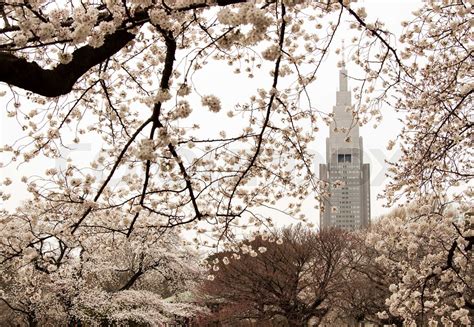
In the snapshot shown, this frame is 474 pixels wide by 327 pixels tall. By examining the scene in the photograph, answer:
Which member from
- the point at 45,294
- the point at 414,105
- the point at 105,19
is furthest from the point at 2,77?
the point at 45,294

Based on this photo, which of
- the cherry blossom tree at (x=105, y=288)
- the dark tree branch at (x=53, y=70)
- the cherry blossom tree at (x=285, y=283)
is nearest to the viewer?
the dark tree branch at (x=53, y=70)

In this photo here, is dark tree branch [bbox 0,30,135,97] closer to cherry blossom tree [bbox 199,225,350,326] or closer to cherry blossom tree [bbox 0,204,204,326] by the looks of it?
cherry blossom tree [bbox 0,204,204,326]

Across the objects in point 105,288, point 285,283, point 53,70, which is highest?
point 285,283

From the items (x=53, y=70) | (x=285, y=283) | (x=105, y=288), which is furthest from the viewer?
(x=105, y=288)

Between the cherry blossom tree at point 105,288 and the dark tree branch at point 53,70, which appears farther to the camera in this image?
the cherry blossom tree at point 105,288

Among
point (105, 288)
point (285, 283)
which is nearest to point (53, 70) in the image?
point (285, 283)

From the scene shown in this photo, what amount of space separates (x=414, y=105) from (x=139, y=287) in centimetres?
1914

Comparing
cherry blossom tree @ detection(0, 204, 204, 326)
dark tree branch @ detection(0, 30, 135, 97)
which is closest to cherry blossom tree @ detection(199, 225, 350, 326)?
cherry blossom tree @ detection(0, 204, 204, 326)

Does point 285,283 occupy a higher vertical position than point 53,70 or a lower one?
higher

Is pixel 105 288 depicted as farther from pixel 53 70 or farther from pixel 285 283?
pixel 53 70

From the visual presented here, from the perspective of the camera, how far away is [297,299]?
736 inches

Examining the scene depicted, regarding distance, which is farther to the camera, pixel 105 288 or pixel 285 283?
pixel 105 288

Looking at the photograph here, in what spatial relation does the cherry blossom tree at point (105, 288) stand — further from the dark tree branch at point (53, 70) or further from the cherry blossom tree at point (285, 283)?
the dark tree branch at point (53, 70)

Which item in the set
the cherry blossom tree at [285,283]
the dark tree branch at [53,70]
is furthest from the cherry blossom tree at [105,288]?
the dark tree branch at [53,70]
